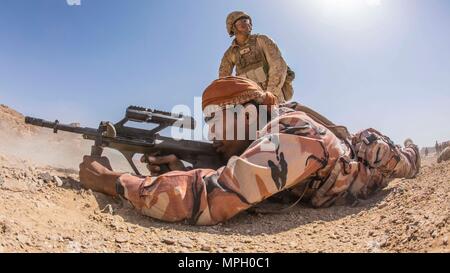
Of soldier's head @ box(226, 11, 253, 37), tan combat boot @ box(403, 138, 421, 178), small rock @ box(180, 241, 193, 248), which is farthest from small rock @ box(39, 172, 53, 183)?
tan combat boot @ box(403, 138, 421, 178)

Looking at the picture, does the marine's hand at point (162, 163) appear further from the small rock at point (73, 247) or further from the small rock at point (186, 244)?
the small rock at point (73, 247)

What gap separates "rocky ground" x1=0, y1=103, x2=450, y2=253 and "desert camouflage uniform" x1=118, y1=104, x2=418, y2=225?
0.10 meters

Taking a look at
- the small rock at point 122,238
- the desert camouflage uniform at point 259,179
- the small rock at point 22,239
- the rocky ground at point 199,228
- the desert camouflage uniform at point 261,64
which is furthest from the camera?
the desert camouflage uniform at point 261,64

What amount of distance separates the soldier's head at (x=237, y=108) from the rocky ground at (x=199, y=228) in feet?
2.16

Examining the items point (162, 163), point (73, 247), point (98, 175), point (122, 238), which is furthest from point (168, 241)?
point (162, 163)

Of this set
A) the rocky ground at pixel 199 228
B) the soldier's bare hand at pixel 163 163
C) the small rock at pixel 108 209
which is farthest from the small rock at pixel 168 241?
the soldier's bare hand at pixel 163 163

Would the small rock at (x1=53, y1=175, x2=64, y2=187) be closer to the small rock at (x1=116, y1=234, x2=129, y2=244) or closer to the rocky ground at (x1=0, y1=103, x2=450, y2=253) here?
the rocky ground at (x1=0, y1=103, x2=450, y2=253)

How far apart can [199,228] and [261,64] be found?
3148 mm

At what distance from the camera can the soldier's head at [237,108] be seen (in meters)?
3.04

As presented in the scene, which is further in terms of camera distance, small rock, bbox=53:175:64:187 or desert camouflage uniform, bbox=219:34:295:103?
desert camouflage uniform, bbox=219:34:295:103

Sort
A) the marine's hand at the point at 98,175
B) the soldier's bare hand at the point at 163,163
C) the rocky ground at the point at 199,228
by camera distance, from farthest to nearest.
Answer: the soldier's bare hand at the point at 163,163 → the marine's hand at the point at 98,175 → the rocky ground at the point at 199,228

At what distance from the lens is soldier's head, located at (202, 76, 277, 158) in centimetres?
304
